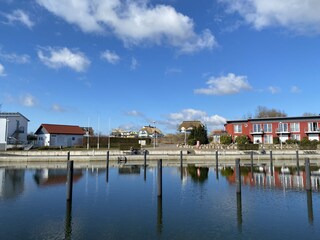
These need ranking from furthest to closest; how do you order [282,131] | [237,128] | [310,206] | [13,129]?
[237,128] < [282,131] < [13,129] < [310,206]

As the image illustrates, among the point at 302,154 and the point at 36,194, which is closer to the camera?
the point at 36,194

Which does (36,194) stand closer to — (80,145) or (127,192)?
(127,192)

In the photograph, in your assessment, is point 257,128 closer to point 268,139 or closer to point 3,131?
point 268,139

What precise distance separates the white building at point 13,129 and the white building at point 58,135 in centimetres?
329

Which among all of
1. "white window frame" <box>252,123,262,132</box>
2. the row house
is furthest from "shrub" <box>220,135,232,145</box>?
"white window frame" <box>252,123,262,132</box>

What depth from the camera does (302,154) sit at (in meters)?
51.7

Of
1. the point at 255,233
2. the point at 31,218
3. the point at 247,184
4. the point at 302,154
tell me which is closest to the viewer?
the point at 255,233

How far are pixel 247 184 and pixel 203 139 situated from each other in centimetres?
4685

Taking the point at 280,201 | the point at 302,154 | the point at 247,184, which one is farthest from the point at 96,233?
the point at 302,154

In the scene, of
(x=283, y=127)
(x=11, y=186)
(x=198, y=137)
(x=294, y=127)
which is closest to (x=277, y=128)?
(x=283, y=127)

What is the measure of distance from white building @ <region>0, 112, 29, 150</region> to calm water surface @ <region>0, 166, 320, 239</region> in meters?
37.1

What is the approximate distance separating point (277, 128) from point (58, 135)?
1978 inches

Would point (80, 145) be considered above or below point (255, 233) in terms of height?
above

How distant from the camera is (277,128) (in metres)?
69.4
